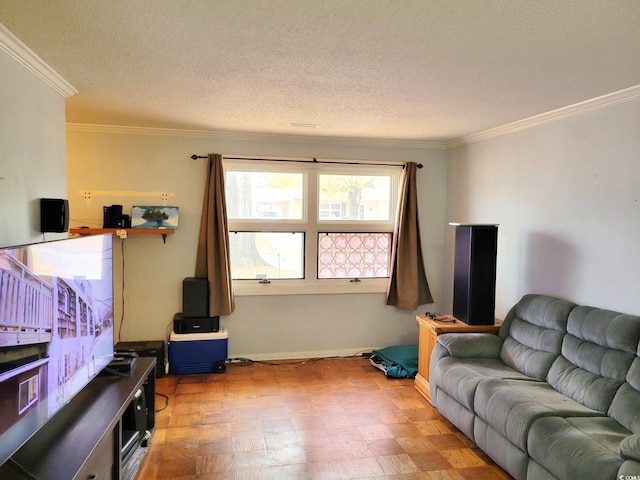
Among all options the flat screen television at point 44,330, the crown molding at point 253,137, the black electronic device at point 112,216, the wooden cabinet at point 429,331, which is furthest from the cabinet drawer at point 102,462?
the crown molding at point 253,137

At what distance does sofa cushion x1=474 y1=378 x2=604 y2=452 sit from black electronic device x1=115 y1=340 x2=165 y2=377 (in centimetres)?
268

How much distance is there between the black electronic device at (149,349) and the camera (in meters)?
3.79

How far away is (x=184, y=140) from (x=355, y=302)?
2.39m

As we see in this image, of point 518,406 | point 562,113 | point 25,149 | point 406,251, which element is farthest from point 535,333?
point 25,149

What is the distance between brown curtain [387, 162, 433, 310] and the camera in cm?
457

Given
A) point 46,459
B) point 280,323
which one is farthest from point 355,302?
point 46,459

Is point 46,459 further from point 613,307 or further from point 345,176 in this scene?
point 345,176

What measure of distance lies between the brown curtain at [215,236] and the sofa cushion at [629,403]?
3081mm

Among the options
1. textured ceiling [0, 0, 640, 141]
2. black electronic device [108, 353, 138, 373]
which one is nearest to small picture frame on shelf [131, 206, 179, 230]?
textured ceiling [0, 0, 640, 141]

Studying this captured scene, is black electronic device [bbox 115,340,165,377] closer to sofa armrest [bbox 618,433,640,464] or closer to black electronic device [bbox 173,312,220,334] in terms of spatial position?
black electronic device [bbox 173,312,220,334]

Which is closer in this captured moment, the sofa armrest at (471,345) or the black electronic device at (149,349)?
the sofa armrest at (471,345)

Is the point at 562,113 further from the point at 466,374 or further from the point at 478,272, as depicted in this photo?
the point at 466,374

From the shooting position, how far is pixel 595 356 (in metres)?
2.57

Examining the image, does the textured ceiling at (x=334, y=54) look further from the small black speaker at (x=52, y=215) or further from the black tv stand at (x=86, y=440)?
the black tv stand at (x=86, y=440)
